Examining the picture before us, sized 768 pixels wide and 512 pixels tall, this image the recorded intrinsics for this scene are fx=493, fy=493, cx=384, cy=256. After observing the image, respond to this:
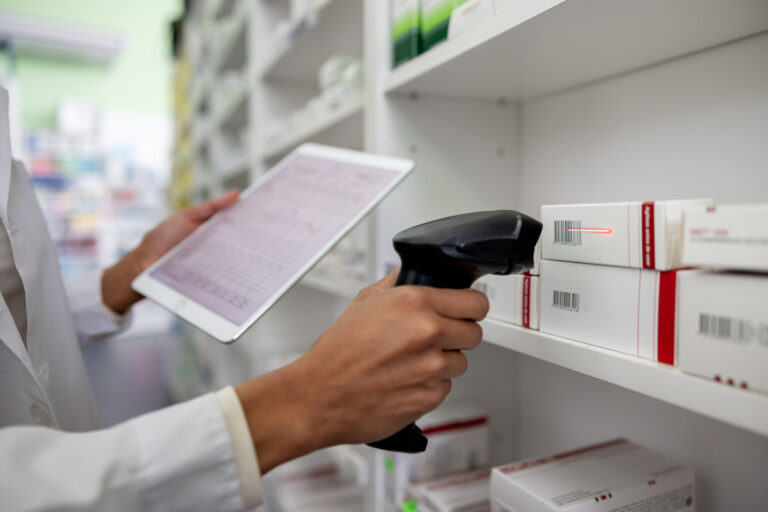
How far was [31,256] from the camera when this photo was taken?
812 millimetres

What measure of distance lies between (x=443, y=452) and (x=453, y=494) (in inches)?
3.8

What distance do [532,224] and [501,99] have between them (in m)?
0.56

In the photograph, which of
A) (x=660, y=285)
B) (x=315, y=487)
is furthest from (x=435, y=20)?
(x=315, y=487)

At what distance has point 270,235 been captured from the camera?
776 millimetres

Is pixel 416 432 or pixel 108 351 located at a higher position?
pixel 416 432

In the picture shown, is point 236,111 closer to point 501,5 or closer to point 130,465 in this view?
point 501,5

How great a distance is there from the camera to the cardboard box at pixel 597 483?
21.1 inches

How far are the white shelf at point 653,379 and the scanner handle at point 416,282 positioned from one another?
5.3 inches

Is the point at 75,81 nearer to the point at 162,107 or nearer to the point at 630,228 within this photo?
the point at 162,107

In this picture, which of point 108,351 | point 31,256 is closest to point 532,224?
point 31,256

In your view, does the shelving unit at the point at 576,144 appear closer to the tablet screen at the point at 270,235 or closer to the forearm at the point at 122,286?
the tablet screen at the point at 270,235

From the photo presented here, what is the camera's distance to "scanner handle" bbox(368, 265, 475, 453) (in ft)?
1.49

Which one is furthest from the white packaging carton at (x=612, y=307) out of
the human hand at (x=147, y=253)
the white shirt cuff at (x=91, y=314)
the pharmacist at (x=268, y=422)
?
the white shirt cuff at (x=91, y=314)

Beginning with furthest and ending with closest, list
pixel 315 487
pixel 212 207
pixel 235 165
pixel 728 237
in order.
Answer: pixel 235 165
pixel 315 487
pixel 212 207
pixel 728 237
